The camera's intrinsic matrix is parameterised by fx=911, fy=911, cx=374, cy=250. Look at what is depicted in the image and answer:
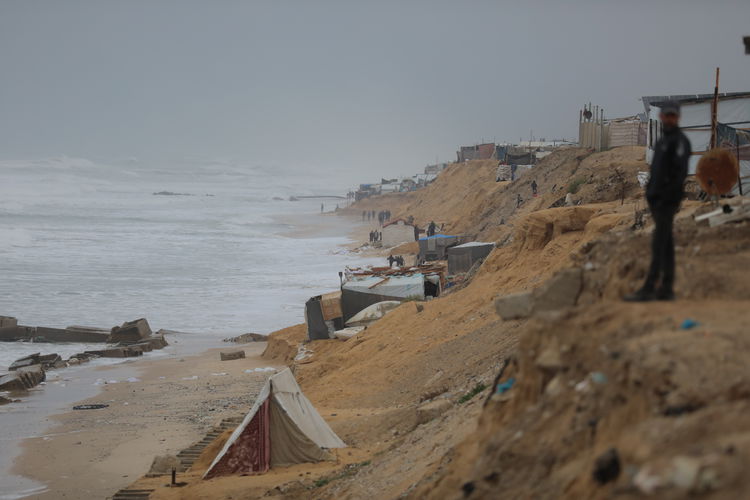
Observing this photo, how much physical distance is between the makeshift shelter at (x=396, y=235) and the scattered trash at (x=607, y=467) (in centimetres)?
4803

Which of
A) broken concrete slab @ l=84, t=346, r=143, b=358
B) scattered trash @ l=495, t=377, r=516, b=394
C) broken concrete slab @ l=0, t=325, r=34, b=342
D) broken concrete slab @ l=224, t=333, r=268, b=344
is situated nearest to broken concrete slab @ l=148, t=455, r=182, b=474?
scattered trash @ l=495, t=377, r=516, b=394

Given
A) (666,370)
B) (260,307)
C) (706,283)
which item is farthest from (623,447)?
(260,307)

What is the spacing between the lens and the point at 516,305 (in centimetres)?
710

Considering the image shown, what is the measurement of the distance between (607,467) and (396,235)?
49.1 metres

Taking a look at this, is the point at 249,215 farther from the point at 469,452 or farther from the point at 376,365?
the point at 469,452

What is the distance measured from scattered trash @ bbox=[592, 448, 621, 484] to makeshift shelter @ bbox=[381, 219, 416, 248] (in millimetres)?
48028

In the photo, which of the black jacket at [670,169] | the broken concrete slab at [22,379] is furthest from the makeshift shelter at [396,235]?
the black jacket at [670,169]

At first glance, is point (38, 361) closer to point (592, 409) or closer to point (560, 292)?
point (560, 292)

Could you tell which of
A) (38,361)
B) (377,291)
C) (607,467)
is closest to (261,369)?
(377,291)

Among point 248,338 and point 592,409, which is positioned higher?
point 592,409

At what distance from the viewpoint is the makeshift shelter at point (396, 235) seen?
53156 millimetres

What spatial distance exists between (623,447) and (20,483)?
11.8 m

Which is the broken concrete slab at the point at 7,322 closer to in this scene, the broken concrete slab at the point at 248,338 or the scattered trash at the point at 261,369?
the broken concrete slab at the point at 248,338

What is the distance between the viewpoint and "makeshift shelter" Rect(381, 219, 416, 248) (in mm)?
53156
